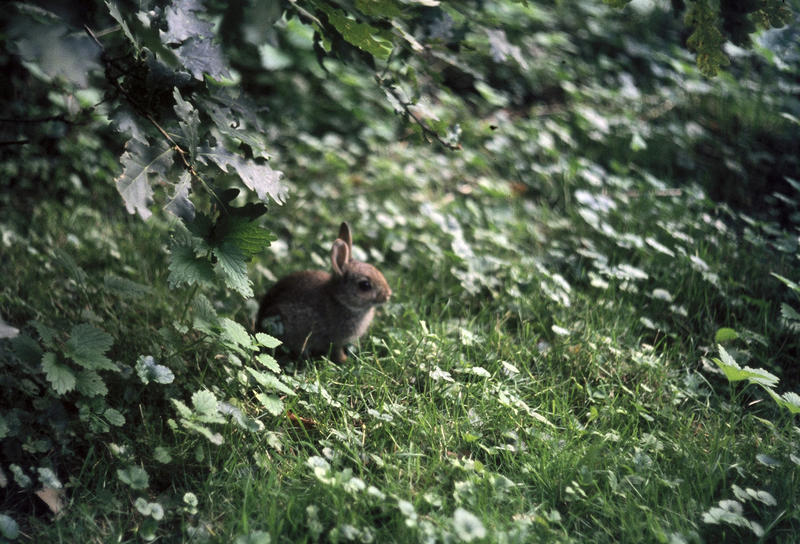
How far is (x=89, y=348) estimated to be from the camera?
2607mm

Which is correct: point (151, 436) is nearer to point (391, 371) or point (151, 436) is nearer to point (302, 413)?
point (302, 413)

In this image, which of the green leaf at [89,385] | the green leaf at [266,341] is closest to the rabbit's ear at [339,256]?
the green leaf at [266,341]

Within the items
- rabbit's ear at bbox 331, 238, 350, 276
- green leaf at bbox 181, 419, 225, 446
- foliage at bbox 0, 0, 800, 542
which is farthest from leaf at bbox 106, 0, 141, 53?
rabbit's ear at bbox 331, 238, 350, 276

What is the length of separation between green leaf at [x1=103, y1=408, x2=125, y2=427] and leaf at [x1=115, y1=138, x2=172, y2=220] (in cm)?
83

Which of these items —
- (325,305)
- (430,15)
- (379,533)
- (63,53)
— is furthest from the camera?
(325,305)

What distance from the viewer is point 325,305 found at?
3.50 metres

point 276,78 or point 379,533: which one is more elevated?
point 379,533

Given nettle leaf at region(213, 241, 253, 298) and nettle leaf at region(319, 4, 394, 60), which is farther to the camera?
nettle leaf at region(319, 4, 394, 60)

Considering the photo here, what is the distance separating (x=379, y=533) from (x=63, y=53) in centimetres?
177

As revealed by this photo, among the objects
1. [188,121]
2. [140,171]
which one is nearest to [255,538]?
[140,171]

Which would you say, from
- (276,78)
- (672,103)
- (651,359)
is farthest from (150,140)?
(672,103)

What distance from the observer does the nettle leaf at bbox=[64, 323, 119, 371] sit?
8.36 feet

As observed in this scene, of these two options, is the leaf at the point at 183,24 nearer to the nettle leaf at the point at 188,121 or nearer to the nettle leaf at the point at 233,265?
the nettle leaf at the point at 188,121

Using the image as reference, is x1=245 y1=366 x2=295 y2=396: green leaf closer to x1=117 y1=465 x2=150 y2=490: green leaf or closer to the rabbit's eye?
x1=117 y1=465 x2=150 y2=490: green leaf
